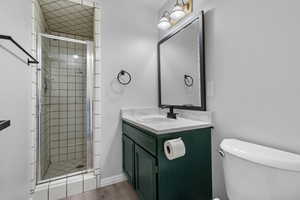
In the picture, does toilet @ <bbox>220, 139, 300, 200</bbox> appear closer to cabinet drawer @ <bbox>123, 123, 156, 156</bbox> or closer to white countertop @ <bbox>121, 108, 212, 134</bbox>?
white countertop @ <bbox>121, 108, 212, 134</bbox>

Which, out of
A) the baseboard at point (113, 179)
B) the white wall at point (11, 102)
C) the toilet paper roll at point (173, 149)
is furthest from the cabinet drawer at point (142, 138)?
the white wall at point (11, 102)

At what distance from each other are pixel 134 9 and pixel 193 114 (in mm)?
1664

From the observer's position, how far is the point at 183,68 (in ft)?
5.69

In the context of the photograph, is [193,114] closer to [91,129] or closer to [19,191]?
[91,129]

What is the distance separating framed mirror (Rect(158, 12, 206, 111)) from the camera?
1.48 m

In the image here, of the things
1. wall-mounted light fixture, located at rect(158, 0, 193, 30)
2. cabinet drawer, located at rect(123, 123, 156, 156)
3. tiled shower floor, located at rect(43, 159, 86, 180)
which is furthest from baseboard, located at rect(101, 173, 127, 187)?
wall-mounted light fixture, located at rect(158, 0, 193, 30)

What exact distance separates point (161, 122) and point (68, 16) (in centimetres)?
201

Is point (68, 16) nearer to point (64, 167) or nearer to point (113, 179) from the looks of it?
point (64, 167)

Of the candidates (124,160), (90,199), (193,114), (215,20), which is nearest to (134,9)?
(215,20)

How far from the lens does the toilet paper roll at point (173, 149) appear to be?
1.08 m

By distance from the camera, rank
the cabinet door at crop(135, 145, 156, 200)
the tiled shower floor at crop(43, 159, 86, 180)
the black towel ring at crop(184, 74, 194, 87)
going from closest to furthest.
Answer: the cabinet door at crop(135, 145, 156, 200) < the black towel ring at crop(184, 74, 194, 87) < the tiled shower floor at crop(43, 159, 86, 180)

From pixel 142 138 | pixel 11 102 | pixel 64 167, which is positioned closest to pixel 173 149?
pixel 142 138

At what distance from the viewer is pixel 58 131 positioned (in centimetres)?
257

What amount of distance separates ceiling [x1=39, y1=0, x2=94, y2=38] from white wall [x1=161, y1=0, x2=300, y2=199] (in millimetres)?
1587
